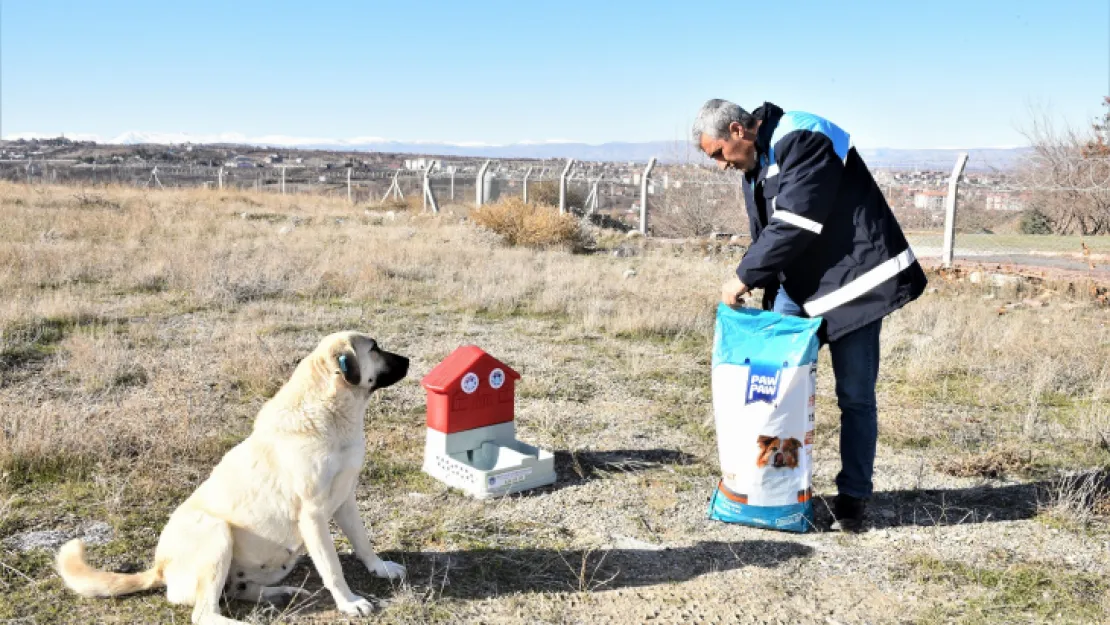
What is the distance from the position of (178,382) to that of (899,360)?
19.7ft

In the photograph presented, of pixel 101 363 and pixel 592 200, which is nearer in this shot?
pixel 101 363

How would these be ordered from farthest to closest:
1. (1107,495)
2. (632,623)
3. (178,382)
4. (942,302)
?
1. (942,302)
2. (178,382)
3. (1107,495)
4. (632,623)

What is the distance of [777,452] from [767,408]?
0.23 metres

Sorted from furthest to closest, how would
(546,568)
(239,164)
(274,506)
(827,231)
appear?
1. (239,164)
2. (827,231)
3. (546,568)
4. (274,506)

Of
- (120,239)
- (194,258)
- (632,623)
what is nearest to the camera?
(632,623)

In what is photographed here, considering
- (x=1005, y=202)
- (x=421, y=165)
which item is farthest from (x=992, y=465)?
(x=421, y=165)

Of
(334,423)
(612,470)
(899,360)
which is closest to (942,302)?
(899,360)

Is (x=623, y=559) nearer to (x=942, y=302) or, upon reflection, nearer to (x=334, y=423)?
(x=334, y=423)

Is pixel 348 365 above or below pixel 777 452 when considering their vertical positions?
above

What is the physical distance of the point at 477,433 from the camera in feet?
16.0

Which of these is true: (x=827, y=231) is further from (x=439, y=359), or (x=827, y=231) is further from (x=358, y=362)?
(x=439, y=359)

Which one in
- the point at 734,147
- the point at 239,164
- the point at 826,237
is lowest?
the point at 826,237

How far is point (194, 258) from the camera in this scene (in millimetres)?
12078

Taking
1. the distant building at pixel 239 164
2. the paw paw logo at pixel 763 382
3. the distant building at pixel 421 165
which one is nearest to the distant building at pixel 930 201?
the distant building at pixel 421 165
